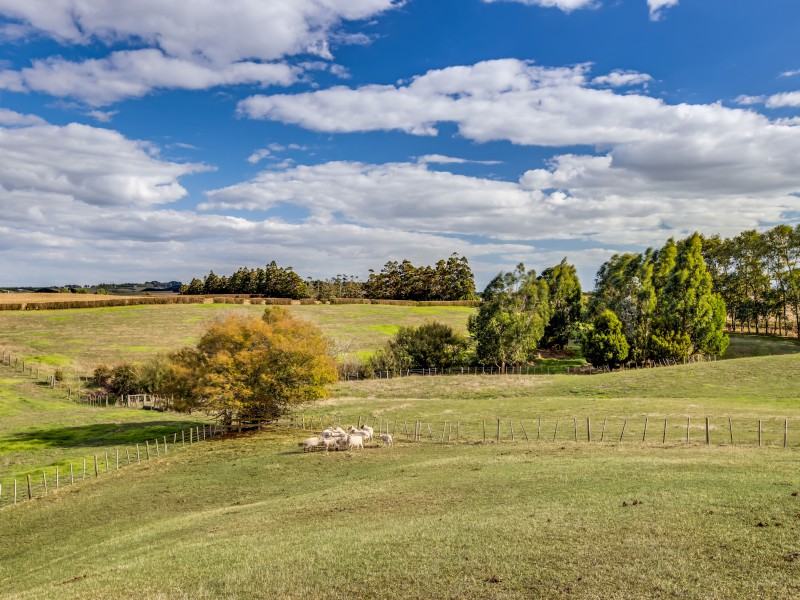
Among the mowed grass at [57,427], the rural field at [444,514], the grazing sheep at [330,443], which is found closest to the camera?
the rural field at [444,514]

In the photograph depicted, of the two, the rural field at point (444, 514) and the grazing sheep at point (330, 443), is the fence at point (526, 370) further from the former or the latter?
the grazing sheep at point (330, 443)

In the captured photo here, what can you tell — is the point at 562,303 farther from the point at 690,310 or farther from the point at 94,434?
the point at 94,434

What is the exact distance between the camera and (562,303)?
122 meters

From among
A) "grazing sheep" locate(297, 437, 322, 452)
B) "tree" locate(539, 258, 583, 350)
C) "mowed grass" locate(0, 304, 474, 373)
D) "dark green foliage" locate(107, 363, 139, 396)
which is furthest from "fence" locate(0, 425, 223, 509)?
"tree" locate(539, 258, 583, 350)

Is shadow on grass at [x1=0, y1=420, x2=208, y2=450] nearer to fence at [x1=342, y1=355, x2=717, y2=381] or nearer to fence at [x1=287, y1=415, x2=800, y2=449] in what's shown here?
fence at [x1=287, y1=415, x2=800, y2=449]

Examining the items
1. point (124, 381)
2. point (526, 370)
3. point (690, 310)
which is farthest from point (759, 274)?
point (124, 381)

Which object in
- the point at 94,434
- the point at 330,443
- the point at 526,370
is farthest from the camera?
the point at 526,370

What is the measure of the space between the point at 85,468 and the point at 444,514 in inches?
1256

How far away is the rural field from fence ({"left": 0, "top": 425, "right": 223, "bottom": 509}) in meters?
1.32

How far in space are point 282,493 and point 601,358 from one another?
2932 inches

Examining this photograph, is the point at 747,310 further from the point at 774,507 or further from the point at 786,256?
the point at 774,507

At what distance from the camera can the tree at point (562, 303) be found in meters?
118

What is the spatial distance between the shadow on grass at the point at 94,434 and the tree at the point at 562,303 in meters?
79.7

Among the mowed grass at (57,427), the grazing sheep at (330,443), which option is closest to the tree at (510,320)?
the mowed grass at (57,427)
